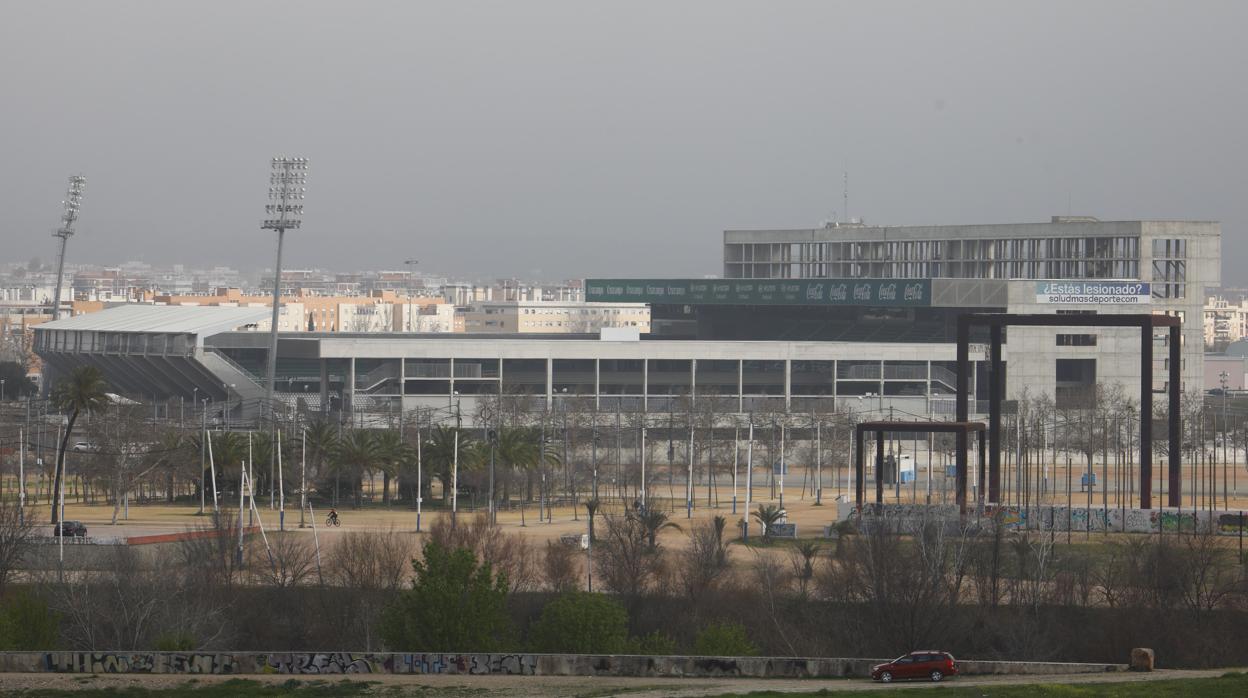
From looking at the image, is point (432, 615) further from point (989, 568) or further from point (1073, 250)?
point (1073, 250)

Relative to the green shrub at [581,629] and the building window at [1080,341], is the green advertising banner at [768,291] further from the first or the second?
the green shrub at [581,629]

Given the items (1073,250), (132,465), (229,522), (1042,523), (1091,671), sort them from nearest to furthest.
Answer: (1091,671) < (229,522) < (1042,523) < (132,465) < (1073,250)

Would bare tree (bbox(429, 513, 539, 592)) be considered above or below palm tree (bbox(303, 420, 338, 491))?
below

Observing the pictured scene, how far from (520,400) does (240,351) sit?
30.2 meters

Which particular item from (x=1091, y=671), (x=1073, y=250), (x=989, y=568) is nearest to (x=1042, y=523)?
(x=989, y=568)

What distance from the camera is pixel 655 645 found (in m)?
51.6

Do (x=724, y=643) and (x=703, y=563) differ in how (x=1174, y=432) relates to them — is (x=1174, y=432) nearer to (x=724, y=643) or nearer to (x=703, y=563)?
(x=703, y=563)

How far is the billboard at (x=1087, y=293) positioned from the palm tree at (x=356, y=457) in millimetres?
58838

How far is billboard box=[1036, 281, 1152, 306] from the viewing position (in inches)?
4911

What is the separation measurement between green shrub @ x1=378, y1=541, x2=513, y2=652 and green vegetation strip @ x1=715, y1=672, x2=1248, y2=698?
10.9 m

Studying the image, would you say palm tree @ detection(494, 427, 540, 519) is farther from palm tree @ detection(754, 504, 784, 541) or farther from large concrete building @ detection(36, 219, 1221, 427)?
large concrete building @ detection(36, 219, 1221, 427)

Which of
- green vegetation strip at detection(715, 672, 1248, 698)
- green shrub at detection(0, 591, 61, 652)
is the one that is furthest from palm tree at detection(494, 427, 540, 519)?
green vegetation strip at detection(715, 672, 1248, 698)

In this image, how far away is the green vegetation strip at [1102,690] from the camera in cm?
3941

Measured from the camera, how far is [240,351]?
130 metres
